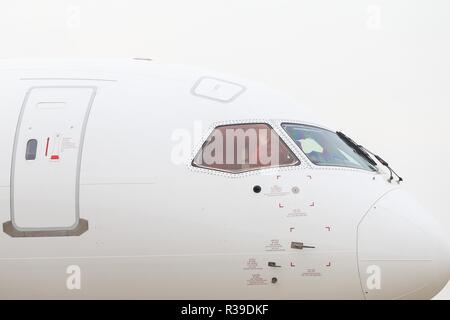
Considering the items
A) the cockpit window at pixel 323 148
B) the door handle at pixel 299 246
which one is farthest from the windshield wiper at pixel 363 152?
the door handle at pixel 299 246

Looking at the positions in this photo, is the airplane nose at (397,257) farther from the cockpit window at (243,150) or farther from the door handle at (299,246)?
the cockpit window at (243,150)

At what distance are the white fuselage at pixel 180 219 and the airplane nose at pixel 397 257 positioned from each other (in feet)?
0.05

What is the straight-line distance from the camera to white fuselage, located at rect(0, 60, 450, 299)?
11.2 metres

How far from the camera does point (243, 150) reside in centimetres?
1177

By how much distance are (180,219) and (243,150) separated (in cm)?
134

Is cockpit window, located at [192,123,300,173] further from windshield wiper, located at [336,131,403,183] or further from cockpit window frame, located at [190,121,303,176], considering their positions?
windshield wiper, located at [336,131,403,183]

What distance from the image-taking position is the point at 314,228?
441 inches

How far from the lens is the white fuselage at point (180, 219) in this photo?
11.2 meters

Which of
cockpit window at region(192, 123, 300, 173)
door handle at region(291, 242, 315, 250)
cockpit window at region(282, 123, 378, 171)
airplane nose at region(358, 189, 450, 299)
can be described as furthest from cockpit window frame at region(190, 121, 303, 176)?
airplane nose at region(358, 189, 450, 299)

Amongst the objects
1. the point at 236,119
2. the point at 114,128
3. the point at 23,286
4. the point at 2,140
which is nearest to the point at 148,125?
the point at 114,128

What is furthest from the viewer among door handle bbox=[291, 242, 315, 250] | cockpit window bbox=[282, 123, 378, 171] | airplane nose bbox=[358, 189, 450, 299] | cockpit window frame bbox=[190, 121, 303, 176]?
cockpit window bbox=[282, 123, 378, 171]

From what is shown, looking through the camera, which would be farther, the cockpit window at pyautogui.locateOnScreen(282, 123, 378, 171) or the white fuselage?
the cockpit window at pyautogui.locateOnScreen(282, 123, 378, 171)

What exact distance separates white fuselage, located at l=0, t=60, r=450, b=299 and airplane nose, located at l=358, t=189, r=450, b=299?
0.05 ft
